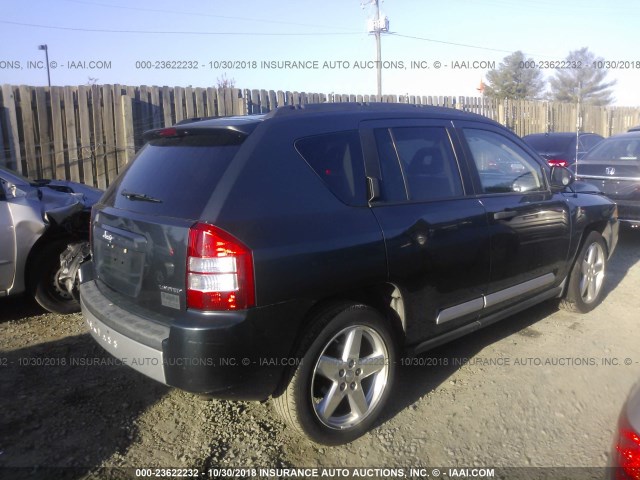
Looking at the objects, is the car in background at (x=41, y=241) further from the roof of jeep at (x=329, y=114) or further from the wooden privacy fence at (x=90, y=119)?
the wooden privacy fence at (x=90, y=119)

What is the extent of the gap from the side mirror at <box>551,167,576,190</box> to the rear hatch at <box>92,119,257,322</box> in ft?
9.78

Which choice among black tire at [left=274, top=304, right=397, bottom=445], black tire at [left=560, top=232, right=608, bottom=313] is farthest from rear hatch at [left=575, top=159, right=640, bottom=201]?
black tire at [left=274, top=304, right=397, bottom=445]

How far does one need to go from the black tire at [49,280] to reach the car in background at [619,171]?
6.59 m

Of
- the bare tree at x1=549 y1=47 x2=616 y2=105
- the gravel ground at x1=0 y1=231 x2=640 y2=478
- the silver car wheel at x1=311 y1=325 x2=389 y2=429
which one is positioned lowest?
the gravel ground at x1=0 y1=231 x2=640 y2=478

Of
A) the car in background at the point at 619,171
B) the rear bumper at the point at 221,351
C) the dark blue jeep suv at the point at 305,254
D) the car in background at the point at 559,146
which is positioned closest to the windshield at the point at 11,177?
the dark blue jeep suv at the point at 305,254

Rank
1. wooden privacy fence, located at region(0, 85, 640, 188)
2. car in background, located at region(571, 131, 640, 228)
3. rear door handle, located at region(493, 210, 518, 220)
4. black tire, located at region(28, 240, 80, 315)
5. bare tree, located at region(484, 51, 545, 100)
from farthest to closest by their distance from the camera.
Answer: bare tree, located at region(484, 51, 545, 100), wooden privacy fence, located at region(0, 85, 640, 188), car in background, located at region(571, 131, 640, 228), black tire, located at region(28, 240, 80, 315), rear door handle, located at region(493, 210, 518, 220)

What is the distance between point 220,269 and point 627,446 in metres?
1.77

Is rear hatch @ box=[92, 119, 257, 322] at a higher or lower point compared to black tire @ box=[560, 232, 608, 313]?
higher

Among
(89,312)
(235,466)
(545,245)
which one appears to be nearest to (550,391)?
(545,245)

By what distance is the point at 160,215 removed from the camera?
2961 mm

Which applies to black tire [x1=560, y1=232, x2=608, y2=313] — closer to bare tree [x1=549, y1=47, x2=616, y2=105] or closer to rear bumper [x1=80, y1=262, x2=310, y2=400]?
rear bumper [x1=80, y1=262, x2=310, y2=400]

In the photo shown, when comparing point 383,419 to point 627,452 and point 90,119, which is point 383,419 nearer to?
point 627,452

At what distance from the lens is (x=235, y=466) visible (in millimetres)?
3025

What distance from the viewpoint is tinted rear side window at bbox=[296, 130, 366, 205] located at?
314 centimetres
